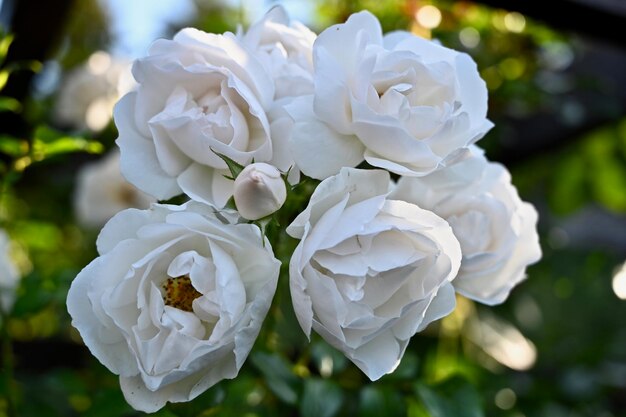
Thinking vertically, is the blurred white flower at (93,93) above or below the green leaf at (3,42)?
below

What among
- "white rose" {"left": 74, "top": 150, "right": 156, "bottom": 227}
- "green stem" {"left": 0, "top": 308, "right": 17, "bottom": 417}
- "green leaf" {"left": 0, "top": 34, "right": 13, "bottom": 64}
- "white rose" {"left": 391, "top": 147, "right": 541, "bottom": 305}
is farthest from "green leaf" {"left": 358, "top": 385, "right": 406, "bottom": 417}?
"white rose" {"left": 74, "top": 150, "right": 156, "bottom": 227}

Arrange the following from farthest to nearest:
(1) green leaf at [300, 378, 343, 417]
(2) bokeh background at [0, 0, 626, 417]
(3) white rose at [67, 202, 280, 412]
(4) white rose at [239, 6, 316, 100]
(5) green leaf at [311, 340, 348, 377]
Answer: (2) bokeh background at [0, 0, 626, 417] < (5) green leaf at [311, 340, 348, 377] < (1) green leaf at [300, 378, 343, 417] < (4) white rose at [239, 6, 316, 100] < (3) white rose at [67, 202, 280, 412]

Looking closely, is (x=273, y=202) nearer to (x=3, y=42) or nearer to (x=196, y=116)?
(x=196, y=116)

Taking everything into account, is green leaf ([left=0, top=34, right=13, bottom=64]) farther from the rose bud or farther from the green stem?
the rose bud

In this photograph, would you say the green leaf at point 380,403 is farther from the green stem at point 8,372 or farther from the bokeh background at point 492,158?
the green stem at point 8,372

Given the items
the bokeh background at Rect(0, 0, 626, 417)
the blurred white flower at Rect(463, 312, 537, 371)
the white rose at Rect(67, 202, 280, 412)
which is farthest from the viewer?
the blurred white flower at Rect(463, 312, 537, 371)

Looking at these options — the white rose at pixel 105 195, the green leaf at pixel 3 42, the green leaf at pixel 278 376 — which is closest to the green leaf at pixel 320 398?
the green leaf at pixel 278 376

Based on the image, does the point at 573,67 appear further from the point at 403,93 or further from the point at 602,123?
the point at 403,93
